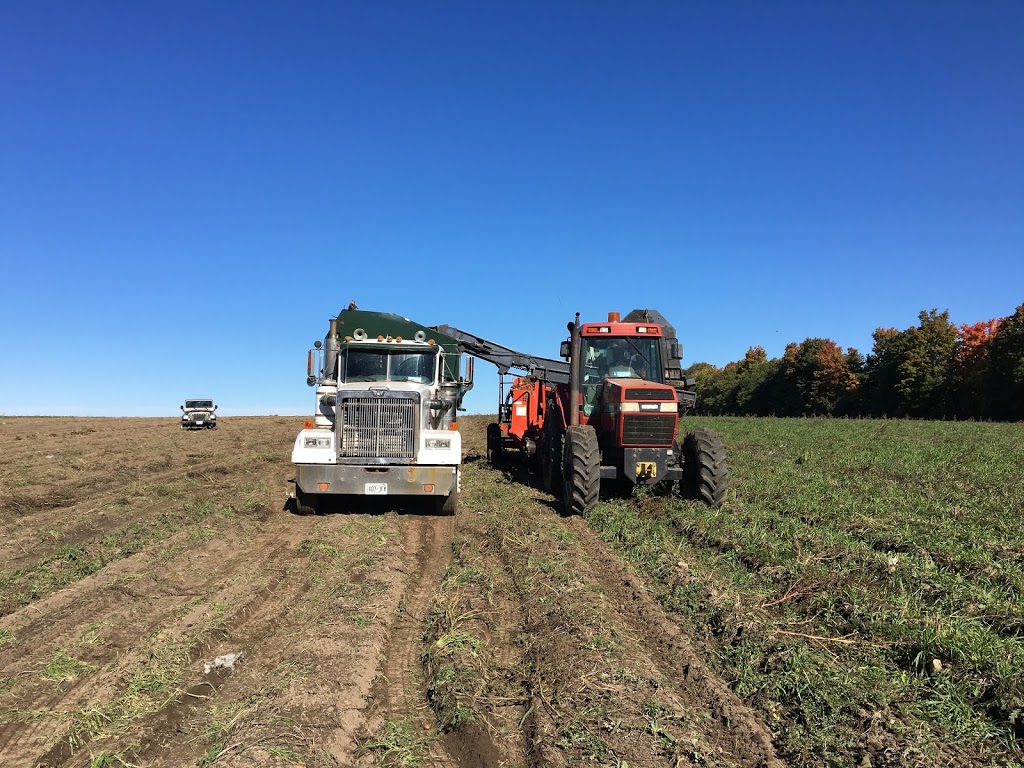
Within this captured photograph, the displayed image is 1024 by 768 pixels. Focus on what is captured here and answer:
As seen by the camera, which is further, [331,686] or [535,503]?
[535,503]

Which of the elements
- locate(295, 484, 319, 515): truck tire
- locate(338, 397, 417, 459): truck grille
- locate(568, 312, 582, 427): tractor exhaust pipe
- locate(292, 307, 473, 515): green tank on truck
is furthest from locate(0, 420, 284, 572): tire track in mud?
locate(568, 312, 582, 427): tractor exhaust pipe

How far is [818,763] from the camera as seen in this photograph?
3.19 m

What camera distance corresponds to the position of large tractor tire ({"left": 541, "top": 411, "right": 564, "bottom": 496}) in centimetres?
1173

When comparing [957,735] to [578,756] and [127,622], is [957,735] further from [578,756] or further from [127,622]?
[127,622]

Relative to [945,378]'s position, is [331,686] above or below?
below

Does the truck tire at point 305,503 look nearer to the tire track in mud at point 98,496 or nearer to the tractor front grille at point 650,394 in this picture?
the tire track in mud at point 98,496

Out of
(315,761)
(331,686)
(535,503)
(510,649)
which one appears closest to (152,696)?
(331,686)

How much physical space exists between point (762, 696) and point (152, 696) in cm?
380

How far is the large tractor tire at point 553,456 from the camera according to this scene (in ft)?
38.5

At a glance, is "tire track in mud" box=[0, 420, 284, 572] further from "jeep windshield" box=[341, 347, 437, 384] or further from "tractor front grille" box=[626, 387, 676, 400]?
"tractor front grille" box=[626, 387, 676, 400]

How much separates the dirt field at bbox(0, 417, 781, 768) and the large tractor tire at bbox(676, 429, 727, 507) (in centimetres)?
236

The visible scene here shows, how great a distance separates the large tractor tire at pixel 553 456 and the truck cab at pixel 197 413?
27.2 m

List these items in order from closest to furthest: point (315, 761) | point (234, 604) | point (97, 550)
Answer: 1. point (315, 761)
2. point (234, 604)
3. point (97, 550)

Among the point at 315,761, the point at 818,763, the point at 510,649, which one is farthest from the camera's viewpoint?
the point at 510,649
